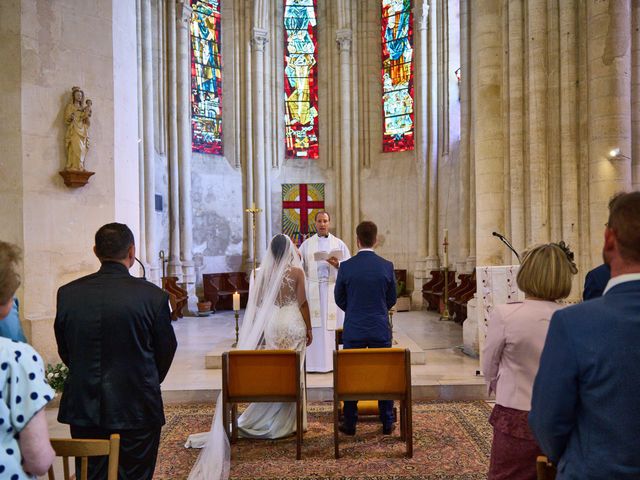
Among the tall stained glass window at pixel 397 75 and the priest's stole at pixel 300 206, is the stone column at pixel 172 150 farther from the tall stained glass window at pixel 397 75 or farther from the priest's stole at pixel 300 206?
the tall stained glass window at pixel 397 75

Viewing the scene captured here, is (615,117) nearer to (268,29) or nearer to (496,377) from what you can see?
(496,377)

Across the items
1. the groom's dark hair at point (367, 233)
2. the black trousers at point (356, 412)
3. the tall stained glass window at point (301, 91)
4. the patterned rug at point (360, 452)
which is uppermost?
the tall stained glass window at point (301, 91)

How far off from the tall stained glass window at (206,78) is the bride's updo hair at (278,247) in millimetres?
11482

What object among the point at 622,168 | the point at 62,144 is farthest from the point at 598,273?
the point at 62,144

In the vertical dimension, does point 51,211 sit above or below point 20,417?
above

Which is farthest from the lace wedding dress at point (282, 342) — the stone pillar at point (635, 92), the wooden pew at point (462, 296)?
the wooden pew at point (462, 296)

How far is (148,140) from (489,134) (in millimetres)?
7333

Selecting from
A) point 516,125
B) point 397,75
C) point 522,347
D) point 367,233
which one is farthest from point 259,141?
point 522,347

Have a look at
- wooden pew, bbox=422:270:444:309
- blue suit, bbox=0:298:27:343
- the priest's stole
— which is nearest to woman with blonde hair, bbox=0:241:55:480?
blue suit, bbox=0:298:27:343

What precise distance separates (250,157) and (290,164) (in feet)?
4.20

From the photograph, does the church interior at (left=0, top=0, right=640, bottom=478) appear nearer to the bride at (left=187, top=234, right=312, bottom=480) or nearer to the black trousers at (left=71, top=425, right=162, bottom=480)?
the bride at (left=187, top=234, right=312, bottom=480)

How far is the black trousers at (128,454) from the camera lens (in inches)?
111

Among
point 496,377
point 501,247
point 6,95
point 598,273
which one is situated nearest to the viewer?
point 496,377

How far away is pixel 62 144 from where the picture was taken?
6605 millimetres
